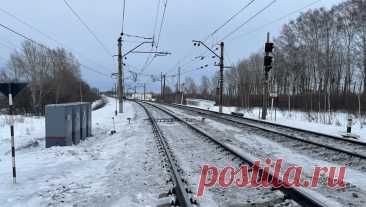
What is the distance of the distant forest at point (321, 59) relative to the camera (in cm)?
5122

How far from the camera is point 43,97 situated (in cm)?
6806

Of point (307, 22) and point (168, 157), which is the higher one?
point (307, 22)

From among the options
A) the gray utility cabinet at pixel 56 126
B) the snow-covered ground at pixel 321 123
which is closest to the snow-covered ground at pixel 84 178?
the gray utility cabinet at pixel 56 126

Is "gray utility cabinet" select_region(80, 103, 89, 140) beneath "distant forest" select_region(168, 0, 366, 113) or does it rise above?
beneath

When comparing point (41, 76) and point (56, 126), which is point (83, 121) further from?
point (41, 76)

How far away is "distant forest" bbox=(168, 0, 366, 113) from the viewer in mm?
51219

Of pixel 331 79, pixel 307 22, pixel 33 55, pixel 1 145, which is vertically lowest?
pixel 1 145

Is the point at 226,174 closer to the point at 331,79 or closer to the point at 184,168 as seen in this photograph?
the point at 184,168

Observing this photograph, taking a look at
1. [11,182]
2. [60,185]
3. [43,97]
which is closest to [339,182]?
[60,185]

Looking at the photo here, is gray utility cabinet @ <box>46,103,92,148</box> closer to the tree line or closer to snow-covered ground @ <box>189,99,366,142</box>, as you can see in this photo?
snow-covered ground @ <box>189,99,366,142</box>

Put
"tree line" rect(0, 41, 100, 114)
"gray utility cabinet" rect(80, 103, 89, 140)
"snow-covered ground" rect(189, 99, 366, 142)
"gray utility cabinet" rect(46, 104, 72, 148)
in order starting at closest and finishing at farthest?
"gray utility cabinet" rect(46, 104, 72, 148)
"gray utility cabinet" rect(80, 103, 89, 140)
"snow-covered ground" rect(189, 99, 366, 142)
"tree line" rect(0, 41, 100, 114)

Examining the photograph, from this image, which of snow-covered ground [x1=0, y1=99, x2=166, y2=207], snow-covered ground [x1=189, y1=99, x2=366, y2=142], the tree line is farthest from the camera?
the tree line

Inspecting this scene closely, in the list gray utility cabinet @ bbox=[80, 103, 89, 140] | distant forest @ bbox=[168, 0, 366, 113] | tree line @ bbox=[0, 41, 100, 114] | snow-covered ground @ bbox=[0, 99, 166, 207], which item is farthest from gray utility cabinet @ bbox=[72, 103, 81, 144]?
tree line @ bbox=[0, 41, 100, 114]

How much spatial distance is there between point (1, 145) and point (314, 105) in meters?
39.5
